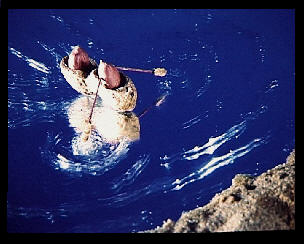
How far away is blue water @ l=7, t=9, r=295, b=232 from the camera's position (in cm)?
176

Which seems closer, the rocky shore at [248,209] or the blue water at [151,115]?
the rocky shore at [248,209]

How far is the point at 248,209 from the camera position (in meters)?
1.66

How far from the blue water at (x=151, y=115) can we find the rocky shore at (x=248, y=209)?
0.05m

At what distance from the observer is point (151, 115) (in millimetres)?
1855

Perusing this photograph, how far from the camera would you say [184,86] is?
1.91 meters

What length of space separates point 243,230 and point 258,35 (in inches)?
43.0

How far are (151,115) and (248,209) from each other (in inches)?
27.6

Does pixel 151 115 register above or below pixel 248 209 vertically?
above

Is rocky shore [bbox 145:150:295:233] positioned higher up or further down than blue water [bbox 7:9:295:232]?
further down

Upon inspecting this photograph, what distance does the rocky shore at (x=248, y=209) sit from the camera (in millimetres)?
1651

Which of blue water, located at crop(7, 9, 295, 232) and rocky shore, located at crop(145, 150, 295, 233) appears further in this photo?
blue water, located at crop(7, 9, 295, 232)

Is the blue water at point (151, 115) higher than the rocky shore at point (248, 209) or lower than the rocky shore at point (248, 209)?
higher

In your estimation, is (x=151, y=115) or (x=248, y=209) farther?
(x=151, y=115)

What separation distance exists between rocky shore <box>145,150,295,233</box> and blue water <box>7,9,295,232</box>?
50mm
